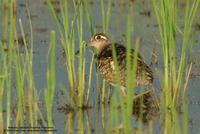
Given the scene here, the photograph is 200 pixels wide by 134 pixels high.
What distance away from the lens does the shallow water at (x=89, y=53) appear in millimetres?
9531

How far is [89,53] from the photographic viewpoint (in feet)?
43.8

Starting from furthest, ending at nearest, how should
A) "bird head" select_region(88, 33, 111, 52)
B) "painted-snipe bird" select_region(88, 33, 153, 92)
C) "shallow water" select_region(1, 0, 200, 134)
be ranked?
"bird head" select_region(88, 33, 111, 52), "painted-snipe bird" select_region(88, 33, 153, 92), "shallow water" select_region(1, 0, 200, 134)

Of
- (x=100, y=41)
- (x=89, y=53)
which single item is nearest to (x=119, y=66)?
(x=100, y=41)

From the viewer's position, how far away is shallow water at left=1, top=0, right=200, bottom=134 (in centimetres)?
953

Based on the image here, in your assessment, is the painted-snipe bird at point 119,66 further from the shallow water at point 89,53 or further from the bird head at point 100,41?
the shallow water at point 89,53

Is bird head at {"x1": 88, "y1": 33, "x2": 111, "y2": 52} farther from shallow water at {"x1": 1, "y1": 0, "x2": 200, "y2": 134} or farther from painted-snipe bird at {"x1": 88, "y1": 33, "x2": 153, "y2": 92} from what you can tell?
shallow water at {"x1": 1, "y1": 0, "x2": 200, "y2": 134}

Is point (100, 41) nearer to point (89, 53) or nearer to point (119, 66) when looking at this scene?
point (119, 66)

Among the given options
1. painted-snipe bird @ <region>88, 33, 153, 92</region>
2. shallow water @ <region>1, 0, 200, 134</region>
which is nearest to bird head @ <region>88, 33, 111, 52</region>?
painted-snipe bird @ <region>88, 33, 153, 92</region>

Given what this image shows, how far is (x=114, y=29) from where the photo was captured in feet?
48.8

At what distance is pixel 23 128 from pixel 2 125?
265 mm

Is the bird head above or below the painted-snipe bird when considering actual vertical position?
above

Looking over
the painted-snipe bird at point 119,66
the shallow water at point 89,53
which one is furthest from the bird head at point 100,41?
the shallow water at point 89,53

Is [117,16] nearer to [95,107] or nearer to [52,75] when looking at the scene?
[95,107]

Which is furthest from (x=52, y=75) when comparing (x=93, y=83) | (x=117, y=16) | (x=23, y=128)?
(x=117, y=16)
